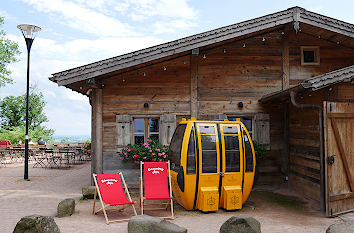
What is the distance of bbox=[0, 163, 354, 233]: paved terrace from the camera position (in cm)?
545

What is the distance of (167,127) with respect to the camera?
28.7 ft

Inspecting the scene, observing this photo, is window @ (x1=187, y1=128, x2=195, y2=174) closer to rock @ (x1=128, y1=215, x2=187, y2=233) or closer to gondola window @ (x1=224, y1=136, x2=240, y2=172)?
gondola window @ (x1=224, y1=136, x2=240, y2=172)

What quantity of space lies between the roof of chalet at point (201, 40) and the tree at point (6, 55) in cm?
1872

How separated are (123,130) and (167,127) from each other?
1199 mm

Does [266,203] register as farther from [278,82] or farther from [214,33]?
[214,33]

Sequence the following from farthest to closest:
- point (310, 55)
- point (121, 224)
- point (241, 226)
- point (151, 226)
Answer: point (310, 55)
point (121, 224)
point (151, 226)
point (241, 226)

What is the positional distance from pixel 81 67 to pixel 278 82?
18.0 feet

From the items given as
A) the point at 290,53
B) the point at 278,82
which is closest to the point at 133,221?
the point at 278,82

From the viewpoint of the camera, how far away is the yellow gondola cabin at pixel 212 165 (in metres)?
→ 6.29

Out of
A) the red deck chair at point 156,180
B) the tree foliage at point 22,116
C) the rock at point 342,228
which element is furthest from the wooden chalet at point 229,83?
the tree foliage at point 22,116

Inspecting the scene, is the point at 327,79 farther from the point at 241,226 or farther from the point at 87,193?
the point at 87,193

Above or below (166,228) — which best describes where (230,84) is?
above

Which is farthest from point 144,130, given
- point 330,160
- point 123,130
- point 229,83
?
point 330,160

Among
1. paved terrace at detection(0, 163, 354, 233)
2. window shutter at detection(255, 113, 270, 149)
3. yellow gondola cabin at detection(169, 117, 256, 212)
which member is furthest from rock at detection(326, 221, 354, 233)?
window shutter at detection(255, 113, 270, 149)
